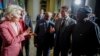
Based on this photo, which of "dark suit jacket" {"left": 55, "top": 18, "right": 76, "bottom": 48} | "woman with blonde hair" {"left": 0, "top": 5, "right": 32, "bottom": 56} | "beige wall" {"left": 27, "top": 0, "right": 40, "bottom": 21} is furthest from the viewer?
"beige wall" {"left": 27, "top": 0, "right": 40, "bottom": 21}

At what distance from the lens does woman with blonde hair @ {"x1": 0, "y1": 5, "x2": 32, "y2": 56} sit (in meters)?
3.80

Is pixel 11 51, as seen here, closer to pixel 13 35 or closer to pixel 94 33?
pixel 13 35

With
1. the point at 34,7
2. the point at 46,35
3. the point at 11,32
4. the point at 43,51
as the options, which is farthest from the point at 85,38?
the point at 34,7

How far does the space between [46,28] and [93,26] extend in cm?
198

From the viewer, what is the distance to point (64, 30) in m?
5.25

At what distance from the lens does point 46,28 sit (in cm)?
609

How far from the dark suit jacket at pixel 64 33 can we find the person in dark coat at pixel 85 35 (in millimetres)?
561

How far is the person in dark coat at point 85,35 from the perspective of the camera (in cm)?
436

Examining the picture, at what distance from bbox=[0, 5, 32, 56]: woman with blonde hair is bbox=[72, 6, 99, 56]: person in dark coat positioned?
1090 millimetres

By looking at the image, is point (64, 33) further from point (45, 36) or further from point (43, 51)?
point (43, 51)

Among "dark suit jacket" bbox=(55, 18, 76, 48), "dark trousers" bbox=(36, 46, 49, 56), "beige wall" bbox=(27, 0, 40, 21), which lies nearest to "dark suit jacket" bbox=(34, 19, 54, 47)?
"dark trousers" bbox=(36, 46, 49, 56)

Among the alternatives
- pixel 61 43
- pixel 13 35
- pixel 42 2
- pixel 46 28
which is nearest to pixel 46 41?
pixel 46 28

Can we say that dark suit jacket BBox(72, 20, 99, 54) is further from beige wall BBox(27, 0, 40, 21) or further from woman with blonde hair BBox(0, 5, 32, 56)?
beige wall BBox(27, 0, 40, 21)

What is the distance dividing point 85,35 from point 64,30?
2.93 ft
